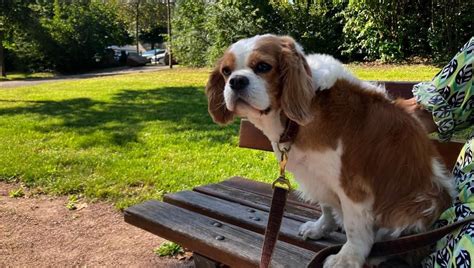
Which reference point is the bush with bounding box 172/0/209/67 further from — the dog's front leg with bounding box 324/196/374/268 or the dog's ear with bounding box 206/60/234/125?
the dog's front leg with bounding box 324/196/374/268

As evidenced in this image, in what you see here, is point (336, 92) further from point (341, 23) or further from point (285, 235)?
point (341, 23)

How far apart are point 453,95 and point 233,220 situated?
131cm

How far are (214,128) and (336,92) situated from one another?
5.44m

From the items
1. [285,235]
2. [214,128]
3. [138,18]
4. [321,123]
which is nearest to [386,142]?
[321,123]

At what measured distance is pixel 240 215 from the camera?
2.79 metres

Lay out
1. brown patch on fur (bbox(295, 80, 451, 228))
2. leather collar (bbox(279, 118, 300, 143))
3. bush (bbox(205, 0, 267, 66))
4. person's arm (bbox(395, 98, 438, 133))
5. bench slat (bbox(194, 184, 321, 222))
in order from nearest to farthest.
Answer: brown patch on fur (bbox(295, 80, 451, 228)), leather collar (bbox(279, 118, 300, 143)), person's arm (bbox(395, 98, 438, 133)), bench slat (bbox(194, 184, 321, 222)), bush (bbox(205, 0, 267, 66))

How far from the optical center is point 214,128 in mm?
7504

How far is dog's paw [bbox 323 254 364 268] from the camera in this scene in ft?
6.79

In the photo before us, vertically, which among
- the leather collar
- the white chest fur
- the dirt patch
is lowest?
the dirt patch

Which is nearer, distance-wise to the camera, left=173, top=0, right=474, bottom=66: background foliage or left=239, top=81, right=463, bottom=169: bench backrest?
left=239, top=81, right=463, bottom=169: bench backrest

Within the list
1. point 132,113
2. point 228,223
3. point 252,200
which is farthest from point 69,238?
point 132,113

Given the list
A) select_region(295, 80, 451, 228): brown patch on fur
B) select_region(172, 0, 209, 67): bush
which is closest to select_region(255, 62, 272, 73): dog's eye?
select_region(295, 80, 451, 228): brown patch on fur

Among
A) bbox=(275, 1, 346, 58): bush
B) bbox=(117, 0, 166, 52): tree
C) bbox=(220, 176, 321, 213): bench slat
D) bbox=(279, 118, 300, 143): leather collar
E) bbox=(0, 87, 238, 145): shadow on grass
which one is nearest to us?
bbox=(279, 118, 300, 143): leather collar

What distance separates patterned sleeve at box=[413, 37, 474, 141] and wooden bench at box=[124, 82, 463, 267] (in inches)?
18.2
